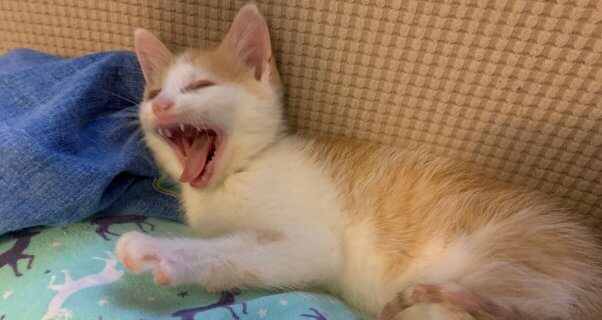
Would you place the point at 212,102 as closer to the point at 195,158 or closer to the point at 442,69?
the point at 195,158

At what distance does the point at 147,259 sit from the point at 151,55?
521 mm

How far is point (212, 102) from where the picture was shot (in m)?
0.99

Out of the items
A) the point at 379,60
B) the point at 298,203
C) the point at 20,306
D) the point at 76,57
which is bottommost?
the point at 20,306

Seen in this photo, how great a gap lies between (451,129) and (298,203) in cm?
37

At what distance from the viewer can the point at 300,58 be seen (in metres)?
1.08

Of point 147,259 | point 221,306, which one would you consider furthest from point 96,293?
point 221,306

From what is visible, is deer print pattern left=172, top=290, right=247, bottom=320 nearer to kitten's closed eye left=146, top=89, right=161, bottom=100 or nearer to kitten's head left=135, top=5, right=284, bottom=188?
kitten's head left=135, top=5, right=284, bottom=188

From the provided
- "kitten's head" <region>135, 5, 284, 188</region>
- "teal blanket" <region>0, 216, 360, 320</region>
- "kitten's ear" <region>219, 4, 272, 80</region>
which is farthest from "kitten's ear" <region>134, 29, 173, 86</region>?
"teal blanket" <region>0, 216, 360, 320</region>

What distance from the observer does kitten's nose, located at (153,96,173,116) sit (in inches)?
38.6

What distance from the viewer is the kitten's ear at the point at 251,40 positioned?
1.02 metres

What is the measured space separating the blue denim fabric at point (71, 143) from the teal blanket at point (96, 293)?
5 centimetres

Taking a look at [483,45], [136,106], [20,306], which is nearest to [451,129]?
[483,45]

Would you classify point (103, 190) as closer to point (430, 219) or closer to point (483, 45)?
point (430, 219)

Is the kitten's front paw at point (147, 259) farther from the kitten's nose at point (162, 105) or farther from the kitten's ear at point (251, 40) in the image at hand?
the kitten's ear at point (251, 40)
